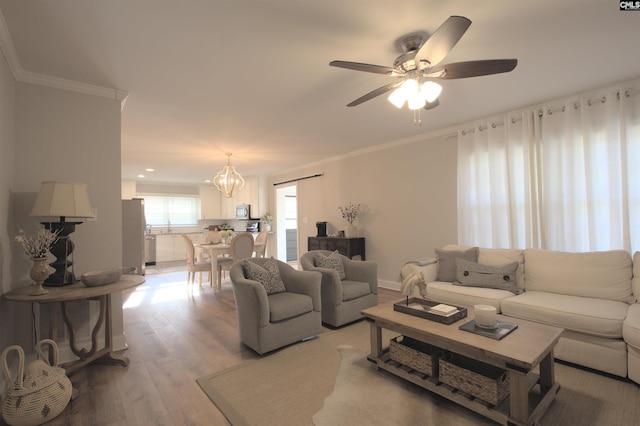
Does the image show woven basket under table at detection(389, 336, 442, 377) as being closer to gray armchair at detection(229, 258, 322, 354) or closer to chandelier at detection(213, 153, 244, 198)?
gray armchair at detection(229, 258, 322, 354)

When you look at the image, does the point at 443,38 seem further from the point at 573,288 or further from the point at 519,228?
the point at 519,228

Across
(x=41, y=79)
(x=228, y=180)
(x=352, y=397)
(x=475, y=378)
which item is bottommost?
(x=352, y=397)

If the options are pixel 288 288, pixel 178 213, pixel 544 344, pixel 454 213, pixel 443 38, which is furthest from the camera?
pixel 178 213

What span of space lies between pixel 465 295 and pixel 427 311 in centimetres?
103

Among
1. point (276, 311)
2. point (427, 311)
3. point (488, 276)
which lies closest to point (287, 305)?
point (276, 311)

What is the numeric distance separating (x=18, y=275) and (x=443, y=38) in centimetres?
357

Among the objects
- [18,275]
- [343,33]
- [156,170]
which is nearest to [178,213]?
[156,170]

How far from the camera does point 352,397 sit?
206cm

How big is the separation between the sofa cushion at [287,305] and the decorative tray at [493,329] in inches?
56.9

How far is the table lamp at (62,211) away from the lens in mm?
2275

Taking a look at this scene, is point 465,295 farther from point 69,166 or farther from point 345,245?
point 69,166

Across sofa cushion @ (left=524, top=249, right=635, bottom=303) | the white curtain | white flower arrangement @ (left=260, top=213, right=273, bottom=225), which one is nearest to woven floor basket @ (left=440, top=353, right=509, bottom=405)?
sofa cushion @ (left=524, top=249, right=635, bottom=303)

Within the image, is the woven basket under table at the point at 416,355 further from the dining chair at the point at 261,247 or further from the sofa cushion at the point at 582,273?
the dining chair at the point at 261,247

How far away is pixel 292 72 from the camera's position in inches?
103
